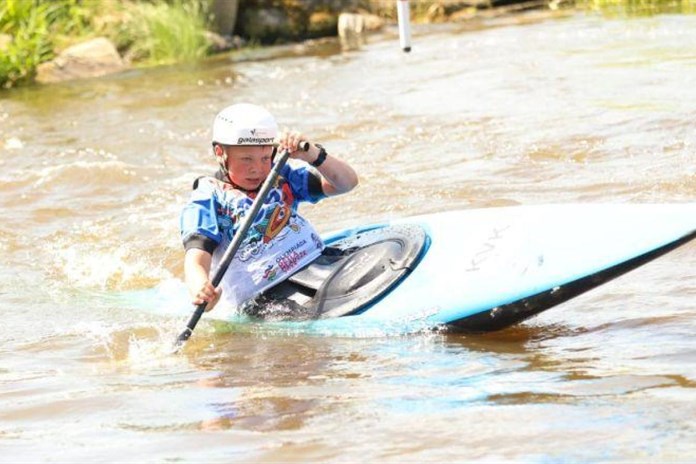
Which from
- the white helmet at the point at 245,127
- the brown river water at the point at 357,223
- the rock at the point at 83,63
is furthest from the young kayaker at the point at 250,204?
the rock at the point at 83,63

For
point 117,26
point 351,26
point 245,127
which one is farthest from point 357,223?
point 351,26

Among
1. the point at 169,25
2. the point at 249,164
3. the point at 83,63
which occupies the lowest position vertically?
the point at 83,63

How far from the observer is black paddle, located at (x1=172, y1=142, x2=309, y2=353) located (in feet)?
17.0

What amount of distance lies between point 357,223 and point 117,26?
1004cm

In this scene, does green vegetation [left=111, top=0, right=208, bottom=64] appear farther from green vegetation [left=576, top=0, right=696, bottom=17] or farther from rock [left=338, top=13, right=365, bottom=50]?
green vegetation [left=576, top=0, right=696, bottom=17]

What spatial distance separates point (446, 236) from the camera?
547 centimetres

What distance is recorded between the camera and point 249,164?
5.39 m

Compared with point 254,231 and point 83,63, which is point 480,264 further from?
point 83,63

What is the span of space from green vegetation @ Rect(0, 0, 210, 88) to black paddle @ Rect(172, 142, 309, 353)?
10983 mm

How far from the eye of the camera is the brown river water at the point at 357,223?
12.6ft

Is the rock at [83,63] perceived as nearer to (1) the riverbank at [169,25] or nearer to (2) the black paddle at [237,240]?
(1) the riverbank at [169,25]

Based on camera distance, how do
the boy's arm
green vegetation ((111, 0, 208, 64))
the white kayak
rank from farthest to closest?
green vegetation ((111, 0, 208, 64)) < the boy's arm < the white kayak

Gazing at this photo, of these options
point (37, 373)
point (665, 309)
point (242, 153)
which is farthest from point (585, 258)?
point (37, 373)

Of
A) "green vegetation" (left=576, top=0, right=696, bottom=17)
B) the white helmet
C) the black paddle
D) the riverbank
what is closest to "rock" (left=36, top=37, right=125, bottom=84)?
the riverbank
